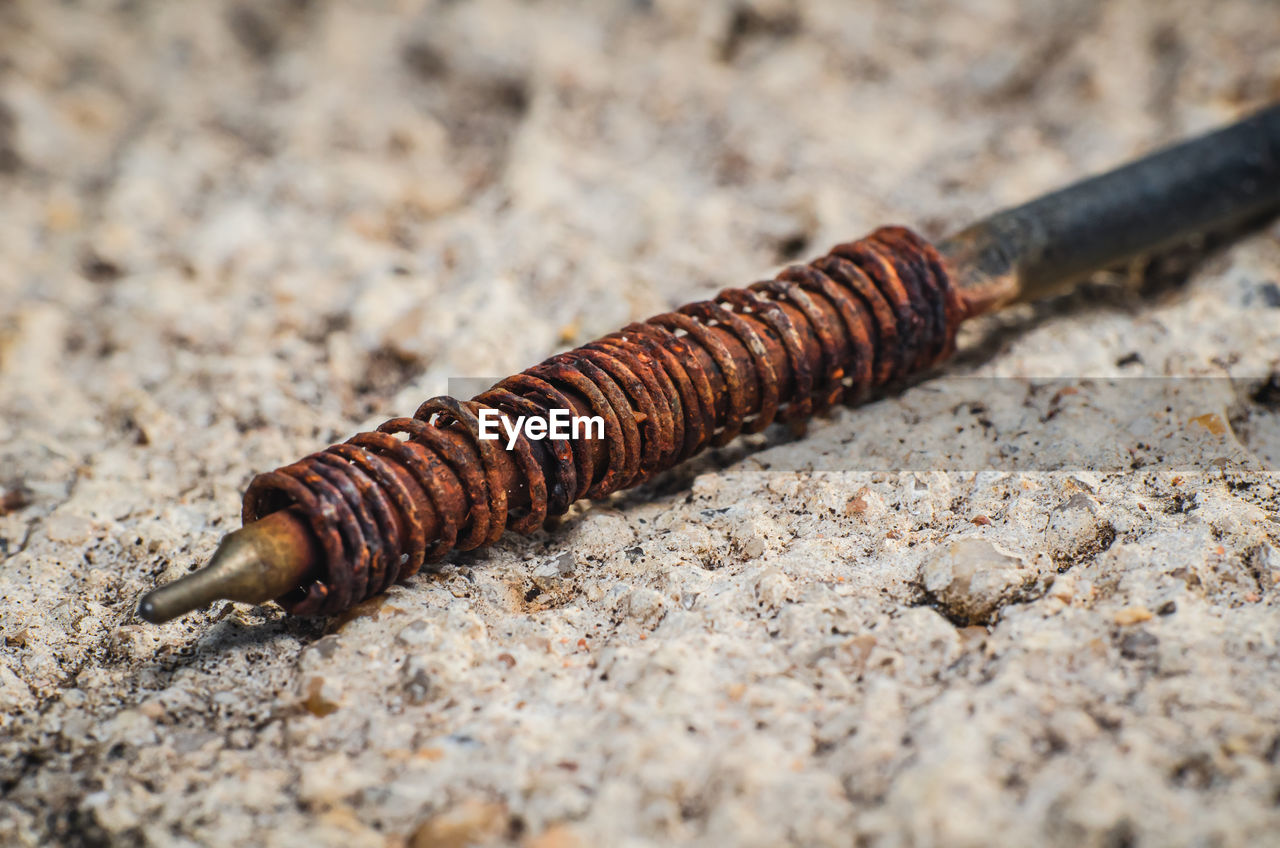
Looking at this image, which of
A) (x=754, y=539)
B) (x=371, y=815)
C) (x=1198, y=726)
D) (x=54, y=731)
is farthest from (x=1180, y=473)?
(x=54, y=731)

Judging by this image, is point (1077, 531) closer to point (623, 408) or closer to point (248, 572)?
point (623, 408)

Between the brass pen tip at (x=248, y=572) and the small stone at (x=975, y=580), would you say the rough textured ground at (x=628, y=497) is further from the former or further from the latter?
the brass pen tip at (x=248, y=572)

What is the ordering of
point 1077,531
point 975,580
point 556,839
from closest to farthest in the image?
point 556,839, point 975,580, point 1077,531

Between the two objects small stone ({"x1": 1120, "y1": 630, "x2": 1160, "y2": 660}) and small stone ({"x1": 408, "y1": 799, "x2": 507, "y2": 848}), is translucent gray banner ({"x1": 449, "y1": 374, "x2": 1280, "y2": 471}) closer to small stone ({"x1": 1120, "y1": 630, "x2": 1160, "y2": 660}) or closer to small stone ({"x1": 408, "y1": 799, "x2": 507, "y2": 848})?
small stone ({"x1": 1120, "y1": 630, "x2": 1160, "y2": 660})

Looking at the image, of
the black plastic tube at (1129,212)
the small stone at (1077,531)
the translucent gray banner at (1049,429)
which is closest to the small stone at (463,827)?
the translucent gray banner at (1049,429)

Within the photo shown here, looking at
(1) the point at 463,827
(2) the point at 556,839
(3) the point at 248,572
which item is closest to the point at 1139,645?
(2) the point at 556,839
